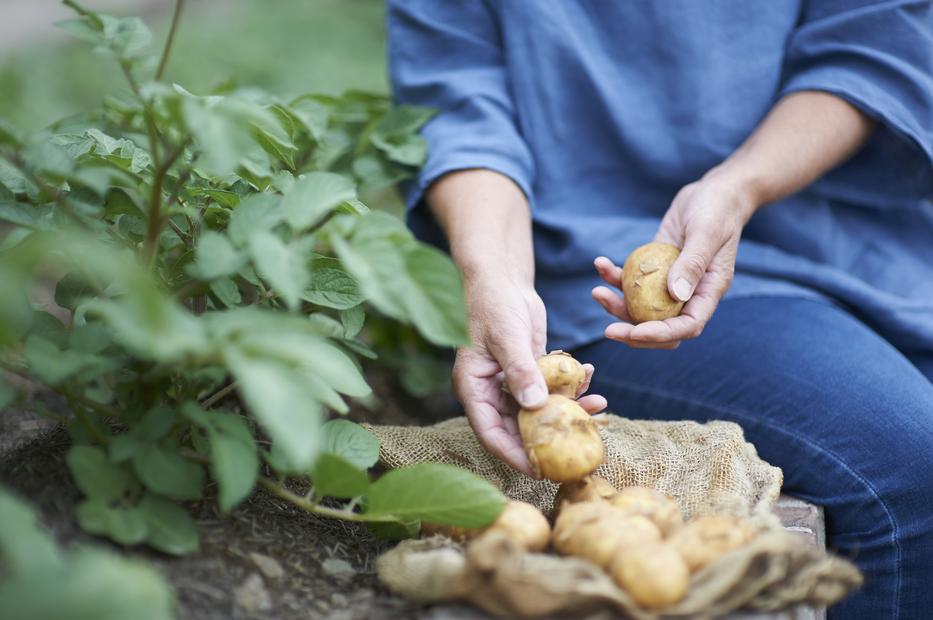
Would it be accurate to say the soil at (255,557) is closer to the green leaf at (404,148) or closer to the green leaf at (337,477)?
the green leaf at (337,477)

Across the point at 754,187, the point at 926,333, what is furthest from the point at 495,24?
the point at 926,333

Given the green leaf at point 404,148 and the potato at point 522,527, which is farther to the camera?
the green leaf at point 404,148

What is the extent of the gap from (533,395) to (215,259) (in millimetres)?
433

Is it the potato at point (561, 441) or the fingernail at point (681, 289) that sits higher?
the fingernail at point (681, 289)

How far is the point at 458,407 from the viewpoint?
1912 millimetres

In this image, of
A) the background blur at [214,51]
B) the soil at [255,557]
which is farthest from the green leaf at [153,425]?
the background blur at [214,51]

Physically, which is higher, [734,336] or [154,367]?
[154,367]

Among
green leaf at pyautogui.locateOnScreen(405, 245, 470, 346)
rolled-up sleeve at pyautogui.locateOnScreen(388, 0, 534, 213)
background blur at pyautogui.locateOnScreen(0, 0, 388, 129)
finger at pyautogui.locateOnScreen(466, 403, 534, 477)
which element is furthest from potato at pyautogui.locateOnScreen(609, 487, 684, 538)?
background blur at pyautogui.locateOnScreen(0, 0, 388, 129)

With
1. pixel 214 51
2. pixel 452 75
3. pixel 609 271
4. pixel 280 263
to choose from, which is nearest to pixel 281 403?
pixel 280 263

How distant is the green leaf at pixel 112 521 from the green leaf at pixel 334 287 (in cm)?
38

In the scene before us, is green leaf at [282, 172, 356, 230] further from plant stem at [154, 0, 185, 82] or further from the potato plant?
plant stem at [154, 0, 185, 82]

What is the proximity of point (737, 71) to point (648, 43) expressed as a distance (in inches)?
7.2

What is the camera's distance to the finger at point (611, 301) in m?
1.47

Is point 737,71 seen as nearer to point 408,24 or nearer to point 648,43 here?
point 648,43
